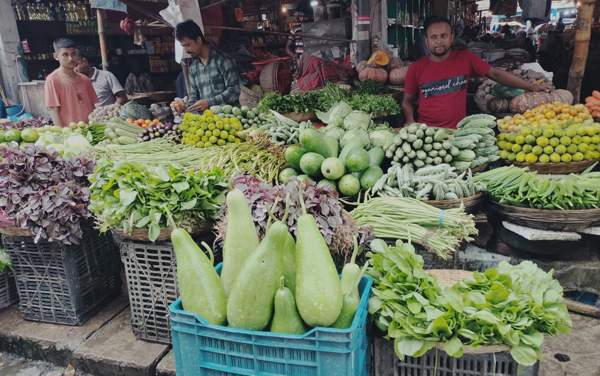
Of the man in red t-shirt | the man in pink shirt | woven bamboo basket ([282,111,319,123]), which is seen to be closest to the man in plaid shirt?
woven bamboo basket ([282,111,319,123])

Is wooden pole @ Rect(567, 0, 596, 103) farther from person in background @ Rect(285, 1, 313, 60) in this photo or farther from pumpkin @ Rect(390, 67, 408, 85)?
person in background @ Rect(285, 1, 313, 60)

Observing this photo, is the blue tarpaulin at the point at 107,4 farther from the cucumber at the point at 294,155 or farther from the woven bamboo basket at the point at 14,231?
the cucumber at the point at 294,155

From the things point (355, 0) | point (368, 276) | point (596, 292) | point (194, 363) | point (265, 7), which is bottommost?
point (596, 292)

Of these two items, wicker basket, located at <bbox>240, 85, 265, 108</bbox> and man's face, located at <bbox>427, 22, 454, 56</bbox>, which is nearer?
man's face, located at <bbox>427, 22, 454, 56</bbox>

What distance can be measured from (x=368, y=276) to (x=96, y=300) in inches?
93.4

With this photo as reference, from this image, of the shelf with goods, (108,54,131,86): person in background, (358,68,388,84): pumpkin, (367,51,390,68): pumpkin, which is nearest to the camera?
(358,68,388,84): pumpkin

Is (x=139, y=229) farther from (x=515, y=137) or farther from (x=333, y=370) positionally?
(x=515, y=137)

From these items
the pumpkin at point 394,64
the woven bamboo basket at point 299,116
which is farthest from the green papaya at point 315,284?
the pumpkin at point 394,64

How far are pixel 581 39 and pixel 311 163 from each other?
392 cm

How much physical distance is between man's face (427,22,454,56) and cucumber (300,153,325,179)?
2.41 metres

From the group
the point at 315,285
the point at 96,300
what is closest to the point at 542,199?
the point at 315,285

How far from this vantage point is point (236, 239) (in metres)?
1.61

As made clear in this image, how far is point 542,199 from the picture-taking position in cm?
255

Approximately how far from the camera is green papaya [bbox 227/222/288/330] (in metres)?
1.39
